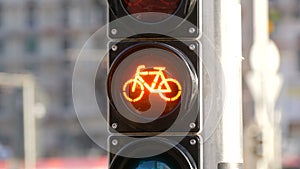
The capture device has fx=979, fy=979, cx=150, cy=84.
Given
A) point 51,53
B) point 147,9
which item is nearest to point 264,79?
point 147,9

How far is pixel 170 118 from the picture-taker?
12.1ft

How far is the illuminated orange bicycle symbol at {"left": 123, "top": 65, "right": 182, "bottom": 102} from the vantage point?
3719 mm

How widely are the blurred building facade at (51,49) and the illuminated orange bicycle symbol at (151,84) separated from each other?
210 ft

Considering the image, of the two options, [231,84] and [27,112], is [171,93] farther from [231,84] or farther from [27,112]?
[27,112]

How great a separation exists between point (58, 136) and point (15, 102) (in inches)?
1883

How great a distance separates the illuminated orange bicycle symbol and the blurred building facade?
6398cm

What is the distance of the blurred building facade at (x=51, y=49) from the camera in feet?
225

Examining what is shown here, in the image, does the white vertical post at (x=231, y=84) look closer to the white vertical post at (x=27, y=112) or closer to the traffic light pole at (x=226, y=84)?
the traffic light pole at (x=226, y=84)

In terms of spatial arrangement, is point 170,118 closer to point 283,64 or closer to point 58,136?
point 283,64

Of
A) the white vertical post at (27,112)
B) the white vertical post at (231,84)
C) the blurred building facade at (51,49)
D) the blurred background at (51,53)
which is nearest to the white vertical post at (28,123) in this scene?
the white vertical post at (27,112)

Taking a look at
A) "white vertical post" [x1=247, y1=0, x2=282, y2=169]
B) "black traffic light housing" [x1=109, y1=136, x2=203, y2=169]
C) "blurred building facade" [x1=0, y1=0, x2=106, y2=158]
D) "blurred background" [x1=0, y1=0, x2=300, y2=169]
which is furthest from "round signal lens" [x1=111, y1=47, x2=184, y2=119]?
"blurred building facade" [x1=0, y1=0, x2=106, y2=158]

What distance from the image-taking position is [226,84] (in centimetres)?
384

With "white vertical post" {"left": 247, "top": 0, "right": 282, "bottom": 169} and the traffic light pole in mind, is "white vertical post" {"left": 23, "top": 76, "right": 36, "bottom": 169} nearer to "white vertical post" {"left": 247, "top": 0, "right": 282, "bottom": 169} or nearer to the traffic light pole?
"white vertical post" {"left": 247, "top": 0, "right": 282, "bottom": 169}

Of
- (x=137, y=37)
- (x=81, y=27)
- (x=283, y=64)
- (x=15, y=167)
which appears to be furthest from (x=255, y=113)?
(x=81, y=27)
